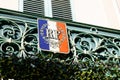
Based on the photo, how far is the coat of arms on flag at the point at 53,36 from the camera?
836cm

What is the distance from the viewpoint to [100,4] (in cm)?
1107

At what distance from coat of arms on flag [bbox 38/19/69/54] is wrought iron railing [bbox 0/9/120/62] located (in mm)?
117

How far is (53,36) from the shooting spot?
28.1ft

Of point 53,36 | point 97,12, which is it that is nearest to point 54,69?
point 53,36

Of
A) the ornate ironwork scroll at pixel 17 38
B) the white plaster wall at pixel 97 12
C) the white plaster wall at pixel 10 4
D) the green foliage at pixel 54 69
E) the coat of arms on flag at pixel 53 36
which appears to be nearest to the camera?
the green foliage at pixel 54 69

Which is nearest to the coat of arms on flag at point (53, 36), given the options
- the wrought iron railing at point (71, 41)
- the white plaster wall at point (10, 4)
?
the wrought iron railing at point (71, 41)

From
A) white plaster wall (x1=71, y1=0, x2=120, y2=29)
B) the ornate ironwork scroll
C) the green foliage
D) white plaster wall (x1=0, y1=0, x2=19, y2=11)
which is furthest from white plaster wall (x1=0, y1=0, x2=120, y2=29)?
the green foliage

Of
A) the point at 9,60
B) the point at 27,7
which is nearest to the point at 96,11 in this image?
the point at 27,7

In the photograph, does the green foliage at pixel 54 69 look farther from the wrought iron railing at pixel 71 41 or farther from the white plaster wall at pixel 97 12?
the white plaster wall at pixel 97 12

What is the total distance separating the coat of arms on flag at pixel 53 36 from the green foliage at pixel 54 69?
10.4 inches

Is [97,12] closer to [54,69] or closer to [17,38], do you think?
[17,38]

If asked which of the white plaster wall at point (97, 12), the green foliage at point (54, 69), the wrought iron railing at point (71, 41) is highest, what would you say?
the white plaster wall at point (97, 12)

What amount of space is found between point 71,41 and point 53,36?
39cm

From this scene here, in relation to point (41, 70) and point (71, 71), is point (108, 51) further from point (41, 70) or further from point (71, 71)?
point (41, 70)
